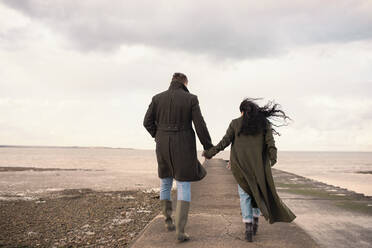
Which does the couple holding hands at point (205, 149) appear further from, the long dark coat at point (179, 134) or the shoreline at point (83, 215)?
the shoreline at point (83, 215)

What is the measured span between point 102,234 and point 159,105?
3225 millimetres

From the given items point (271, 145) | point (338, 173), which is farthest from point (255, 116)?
point (338, 173)

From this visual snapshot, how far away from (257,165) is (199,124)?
841 mm

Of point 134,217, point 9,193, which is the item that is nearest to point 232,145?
point 134,217

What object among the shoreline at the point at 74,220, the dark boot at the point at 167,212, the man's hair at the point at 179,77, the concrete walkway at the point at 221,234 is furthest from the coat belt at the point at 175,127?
the shoreline at the point at 74,220

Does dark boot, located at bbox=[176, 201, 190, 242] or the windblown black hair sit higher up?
the windblown black hair

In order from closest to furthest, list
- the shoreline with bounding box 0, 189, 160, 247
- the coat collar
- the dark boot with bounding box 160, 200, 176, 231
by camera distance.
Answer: the coat collar → the dark boot with bounding box 160, 200, 176, 231 → the shoreline with bounding box 0, 189, 160, 247

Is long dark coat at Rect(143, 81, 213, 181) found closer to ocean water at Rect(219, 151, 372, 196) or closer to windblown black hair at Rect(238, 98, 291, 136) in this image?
windblown black hair at Rect(238, 98, 291, 136)

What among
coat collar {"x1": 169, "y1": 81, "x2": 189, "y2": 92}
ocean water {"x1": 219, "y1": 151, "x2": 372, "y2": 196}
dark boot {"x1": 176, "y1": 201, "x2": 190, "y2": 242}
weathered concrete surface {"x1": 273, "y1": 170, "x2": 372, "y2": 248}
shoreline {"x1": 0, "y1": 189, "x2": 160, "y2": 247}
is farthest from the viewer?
ocean water {"x1": 219, "y1": 151, "x2": 372, "y2": 196}

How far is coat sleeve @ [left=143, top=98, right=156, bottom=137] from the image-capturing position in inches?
163

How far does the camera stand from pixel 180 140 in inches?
152

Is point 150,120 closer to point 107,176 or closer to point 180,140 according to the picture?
point 180,140

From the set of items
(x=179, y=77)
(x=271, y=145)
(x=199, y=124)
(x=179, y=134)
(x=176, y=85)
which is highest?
(x=179, y=77)

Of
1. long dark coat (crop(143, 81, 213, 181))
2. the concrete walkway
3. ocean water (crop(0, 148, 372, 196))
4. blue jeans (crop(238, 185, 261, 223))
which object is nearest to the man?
long dark coat (crop(143, 81, 213, 181))
